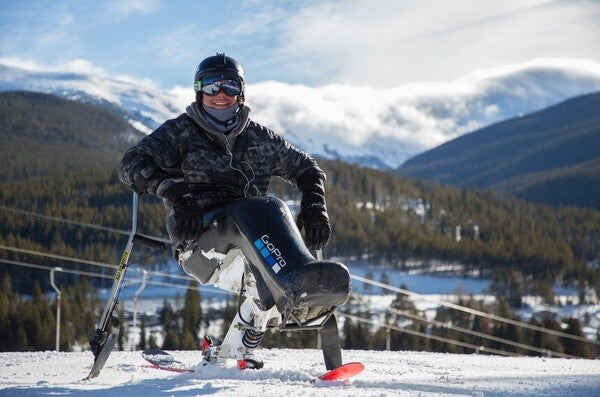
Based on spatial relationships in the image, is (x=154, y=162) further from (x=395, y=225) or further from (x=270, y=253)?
→ (x=395, y=225)

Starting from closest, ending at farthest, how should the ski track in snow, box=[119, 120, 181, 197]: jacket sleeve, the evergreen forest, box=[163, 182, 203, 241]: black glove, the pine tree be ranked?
the ski track in snow < box=[163, 182, 203, 241]: black glove < box=[119, 120, 181, 197]: jacket sleeve < the pine tree < the evergreen forest

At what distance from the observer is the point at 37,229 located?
109000 mm

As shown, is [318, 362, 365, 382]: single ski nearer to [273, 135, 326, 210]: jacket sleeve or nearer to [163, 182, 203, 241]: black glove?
[163, 182, 203, 241]: black glove

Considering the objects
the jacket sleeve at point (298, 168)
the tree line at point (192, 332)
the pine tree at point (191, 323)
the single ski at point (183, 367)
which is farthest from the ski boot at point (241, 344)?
the pine tree at point (191, 323)

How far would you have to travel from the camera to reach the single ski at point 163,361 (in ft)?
17.3

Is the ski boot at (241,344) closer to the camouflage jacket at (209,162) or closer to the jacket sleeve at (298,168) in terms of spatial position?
the camouflage jacket at (209,162)

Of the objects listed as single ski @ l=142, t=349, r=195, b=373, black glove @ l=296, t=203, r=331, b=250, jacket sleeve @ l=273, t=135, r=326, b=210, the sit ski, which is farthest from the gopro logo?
single ski @ l=142, t=349, r=195, b=373

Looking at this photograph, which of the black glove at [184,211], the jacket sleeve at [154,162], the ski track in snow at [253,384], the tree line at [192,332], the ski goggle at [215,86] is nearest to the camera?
the ski track in snow at [253,384]

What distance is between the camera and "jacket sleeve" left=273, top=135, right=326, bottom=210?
503 centimetres

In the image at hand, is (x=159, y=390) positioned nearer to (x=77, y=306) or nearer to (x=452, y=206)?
(x=77, y=306)

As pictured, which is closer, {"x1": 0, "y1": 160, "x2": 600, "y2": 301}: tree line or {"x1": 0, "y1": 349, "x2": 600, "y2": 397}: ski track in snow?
{"x1": 0, "y1": 349, "x2": 600, "y2": 397}: ski track in snow

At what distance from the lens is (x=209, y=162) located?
477 centimetres

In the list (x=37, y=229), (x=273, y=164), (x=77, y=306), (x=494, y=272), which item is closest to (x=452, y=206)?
(x=494, y=272)

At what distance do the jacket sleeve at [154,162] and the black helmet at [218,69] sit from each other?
1.25 ft
